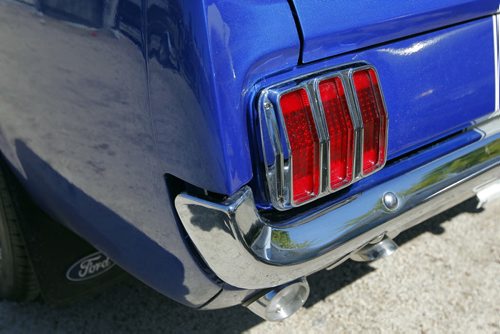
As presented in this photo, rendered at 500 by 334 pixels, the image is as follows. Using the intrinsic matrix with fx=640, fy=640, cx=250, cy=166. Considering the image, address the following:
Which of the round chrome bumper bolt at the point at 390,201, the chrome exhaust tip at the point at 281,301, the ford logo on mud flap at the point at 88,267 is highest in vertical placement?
the round chrome bumper bolt at the point at 390,201

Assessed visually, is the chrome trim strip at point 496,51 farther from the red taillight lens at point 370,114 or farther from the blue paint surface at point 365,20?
Answer: the red taillight lens at point 370,114

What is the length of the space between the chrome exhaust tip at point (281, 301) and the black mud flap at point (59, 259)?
2.53 ft

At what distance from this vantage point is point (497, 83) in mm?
1903

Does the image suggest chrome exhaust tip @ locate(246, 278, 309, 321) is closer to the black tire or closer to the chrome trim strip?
the chrome trim strip

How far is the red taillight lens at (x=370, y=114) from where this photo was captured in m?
1.48

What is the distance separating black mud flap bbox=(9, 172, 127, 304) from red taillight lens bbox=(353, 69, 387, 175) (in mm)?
1127

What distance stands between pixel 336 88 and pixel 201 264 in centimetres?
53

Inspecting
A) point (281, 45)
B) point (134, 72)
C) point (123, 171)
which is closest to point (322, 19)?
point (281, 45)

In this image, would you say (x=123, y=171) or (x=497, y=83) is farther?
(x=497, y=83)

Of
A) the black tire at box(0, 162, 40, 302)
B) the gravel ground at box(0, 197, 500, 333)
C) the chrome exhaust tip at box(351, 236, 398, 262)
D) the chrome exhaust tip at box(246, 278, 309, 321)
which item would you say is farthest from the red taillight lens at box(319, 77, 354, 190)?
the black tire at box(0, 162, 40, 302)

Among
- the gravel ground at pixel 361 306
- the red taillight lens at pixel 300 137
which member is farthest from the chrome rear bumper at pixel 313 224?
the gravel ground at pixel 361 306

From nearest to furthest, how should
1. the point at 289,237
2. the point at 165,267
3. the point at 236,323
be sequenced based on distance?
the point at 289,237, the point at 165,267, the point at 236,323

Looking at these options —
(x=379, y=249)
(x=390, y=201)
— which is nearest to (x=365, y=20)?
(x=390, y=201)

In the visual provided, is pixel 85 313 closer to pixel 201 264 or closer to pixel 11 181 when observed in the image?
pixel 11 181
